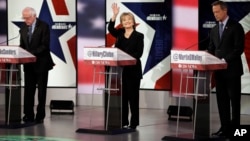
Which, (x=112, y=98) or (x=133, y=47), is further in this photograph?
(x=133, y=47)

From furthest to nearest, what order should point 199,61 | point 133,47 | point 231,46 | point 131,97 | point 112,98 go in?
point 131,97
point 133,47
point 112,98
point 231,46
point 199,61

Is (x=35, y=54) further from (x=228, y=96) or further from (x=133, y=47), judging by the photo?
(x=228, y=96)

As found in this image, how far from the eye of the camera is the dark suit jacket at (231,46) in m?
9.83

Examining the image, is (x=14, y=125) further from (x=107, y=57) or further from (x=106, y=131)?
(x=107, y=57)

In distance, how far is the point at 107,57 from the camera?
10375 millimetres

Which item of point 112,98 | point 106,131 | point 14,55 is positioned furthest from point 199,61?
point 14,55

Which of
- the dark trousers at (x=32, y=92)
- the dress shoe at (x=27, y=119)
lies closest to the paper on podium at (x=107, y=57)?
the dark trousers at (x=32, y=92)

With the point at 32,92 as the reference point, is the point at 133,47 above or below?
above

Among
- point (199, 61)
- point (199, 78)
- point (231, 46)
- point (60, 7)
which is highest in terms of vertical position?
point (60, 7)

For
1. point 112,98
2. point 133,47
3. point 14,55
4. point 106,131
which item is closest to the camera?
point 106,131

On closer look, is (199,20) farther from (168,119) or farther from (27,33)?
(27,33)

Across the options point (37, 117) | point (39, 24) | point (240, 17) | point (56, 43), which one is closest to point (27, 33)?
point (39, 24)

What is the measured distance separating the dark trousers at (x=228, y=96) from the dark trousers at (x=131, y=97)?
1.45 meters

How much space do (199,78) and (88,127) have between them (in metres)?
2.18
